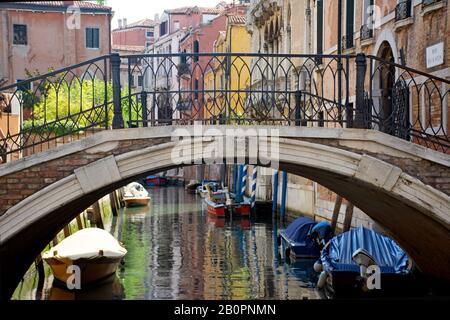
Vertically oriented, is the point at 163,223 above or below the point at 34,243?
below

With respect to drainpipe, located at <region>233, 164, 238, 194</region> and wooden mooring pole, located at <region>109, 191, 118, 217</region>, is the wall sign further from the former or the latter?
drainpipe, located at <region>233, 164, 238, 194</region>

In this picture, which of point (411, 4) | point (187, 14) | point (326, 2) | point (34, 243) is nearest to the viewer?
point (34, 243)

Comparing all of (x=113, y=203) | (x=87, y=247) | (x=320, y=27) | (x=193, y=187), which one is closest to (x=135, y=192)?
(x=113, y=203)

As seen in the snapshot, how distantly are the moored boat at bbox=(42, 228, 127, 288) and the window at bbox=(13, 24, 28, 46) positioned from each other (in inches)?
567

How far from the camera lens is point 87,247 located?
1044cm

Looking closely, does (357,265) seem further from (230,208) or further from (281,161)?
(230,208)

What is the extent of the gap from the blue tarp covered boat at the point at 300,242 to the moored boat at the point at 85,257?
295cm

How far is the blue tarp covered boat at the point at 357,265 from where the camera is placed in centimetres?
900

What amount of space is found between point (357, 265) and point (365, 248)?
0.29m

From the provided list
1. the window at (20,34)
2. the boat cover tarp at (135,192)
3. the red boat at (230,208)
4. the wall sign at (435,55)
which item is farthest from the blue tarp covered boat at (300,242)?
the window at (20,34)
